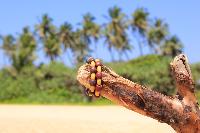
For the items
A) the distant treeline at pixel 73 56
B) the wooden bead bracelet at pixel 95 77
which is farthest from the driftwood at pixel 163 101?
the distant treeline at pixel 73 56

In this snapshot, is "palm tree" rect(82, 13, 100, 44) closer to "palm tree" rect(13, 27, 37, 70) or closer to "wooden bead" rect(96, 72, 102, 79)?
"palm tree" rect(13, 27, 37, 70)

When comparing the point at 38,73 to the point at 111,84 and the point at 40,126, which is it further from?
the point at 111,84

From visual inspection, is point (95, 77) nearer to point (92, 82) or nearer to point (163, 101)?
point (92, 82)

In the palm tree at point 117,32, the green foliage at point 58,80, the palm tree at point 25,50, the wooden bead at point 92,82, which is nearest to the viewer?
the wooden bead at point 92,82

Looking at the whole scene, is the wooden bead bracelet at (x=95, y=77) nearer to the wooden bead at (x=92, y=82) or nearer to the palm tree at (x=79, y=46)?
the wooden bead at (x=92, y=82)

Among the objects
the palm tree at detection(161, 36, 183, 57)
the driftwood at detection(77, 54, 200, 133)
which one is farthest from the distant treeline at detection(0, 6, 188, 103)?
the driftwood at detection(77, 54, 200, 133)

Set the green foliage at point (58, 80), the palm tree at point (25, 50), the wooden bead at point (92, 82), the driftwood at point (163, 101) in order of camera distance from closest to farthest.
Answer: the wooden bead at point (92, 82) < the driftwood at point (163, 101) < the green foliage at point (58, 80) < the palm tree at point (25, 50)
